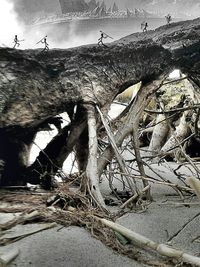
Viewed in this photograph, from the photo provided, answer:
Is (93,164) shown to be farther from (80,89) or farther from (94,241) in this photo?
(94,241)

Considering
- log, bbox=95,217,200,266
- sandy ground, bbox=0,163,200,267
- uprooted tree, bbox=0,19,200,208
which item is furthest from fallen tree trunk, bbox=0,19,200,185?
log, bbox=95,217,200,266

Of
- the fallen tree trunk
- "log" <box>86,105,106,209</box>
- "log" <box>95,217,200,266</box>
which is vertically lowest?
"log" <box>95,217,200,266</box>

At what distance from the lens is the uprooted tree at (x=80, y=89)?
3.18 meters

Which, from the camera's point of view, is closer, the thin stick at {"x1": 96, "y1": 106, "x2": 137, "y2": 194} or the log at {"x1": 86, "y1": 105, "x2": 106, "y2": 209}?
the log at {"x1": 86, "y1": 105, "x2": 106, "y2": 209}

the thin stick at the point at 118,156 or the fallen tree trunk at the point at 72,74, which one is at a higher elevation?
the fallen tree trunk at the point at 72,74

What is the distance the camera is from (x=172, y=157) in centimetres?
721

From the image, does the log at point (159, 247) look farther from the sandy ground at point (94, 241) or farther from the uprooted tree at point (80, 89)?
the uprooted tree at point (80, 89)

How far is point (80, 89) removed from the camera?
3479 mm

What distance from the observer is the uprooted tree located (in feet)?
10.4

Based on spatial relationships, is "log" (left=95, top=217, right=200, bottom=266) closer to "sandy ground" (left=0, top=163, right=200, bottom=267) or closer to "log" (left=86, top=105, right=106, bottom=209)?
"sandy ground" (left=0, top=163, right=200, bottom=267)

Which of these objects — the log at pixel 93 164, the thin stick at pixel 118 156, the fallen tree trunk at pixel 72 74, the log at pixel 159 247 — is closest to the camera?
the log at pixel 159 247

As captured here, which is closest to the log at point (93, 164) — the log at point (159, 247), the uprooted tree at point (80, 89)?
the uprooted tree at point (80, 89)

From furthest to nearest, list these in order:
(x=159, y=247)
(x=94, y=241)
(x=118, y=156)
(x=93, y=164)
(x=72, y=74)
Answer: (x=72, y=74), (x=118, y=156), (x=93, y=164), (x=94, y=241), (x=159, y=247)

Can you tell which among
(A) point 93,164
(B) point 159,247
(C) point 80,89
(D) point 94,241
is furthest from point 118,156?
(B) point 159,247
